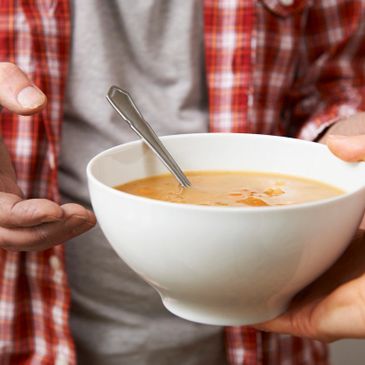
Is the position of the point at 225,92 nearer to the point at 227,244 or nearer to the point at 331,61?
the point at 331,61

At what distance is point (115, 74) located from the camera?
1.02 metres

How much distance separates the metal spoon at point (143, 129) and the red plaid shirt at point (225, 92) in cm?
26

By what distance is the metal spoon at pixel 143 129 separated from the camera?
0.73m

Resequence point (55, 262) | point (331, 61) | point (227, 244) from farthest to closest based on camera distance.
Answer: point (331, 61) < point (55, 262) < point (227, 244)

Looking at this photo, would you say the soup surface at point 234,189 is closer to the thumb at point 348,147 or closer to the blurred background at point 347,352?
the thumb at point 348,147

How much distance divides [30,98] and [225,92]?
421 millimetres

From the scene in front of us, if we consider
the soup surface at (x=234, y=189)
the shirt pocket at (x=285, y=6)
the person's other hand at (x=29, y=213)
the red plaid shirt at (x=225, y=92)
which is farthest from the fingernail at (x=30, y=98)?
the shirt pocket at (x=285, y=6)

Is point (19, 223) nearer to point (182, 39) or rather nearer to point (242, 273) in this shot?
point (242, 273)

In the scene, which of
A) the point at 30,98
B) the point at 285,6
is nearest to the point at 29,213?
the point at 30,98

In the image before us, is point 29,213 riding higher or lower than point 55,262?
higher

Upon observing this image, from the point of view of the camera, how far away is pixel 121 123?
103 centimetres

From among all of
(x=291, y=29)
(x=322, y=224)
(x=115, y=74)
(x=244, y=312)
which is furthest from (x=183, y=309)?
(x=291, y=29)

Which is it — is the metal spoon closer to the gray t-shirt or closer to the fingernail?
the fingernail

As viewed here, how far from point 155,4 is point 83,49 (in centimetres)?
12
